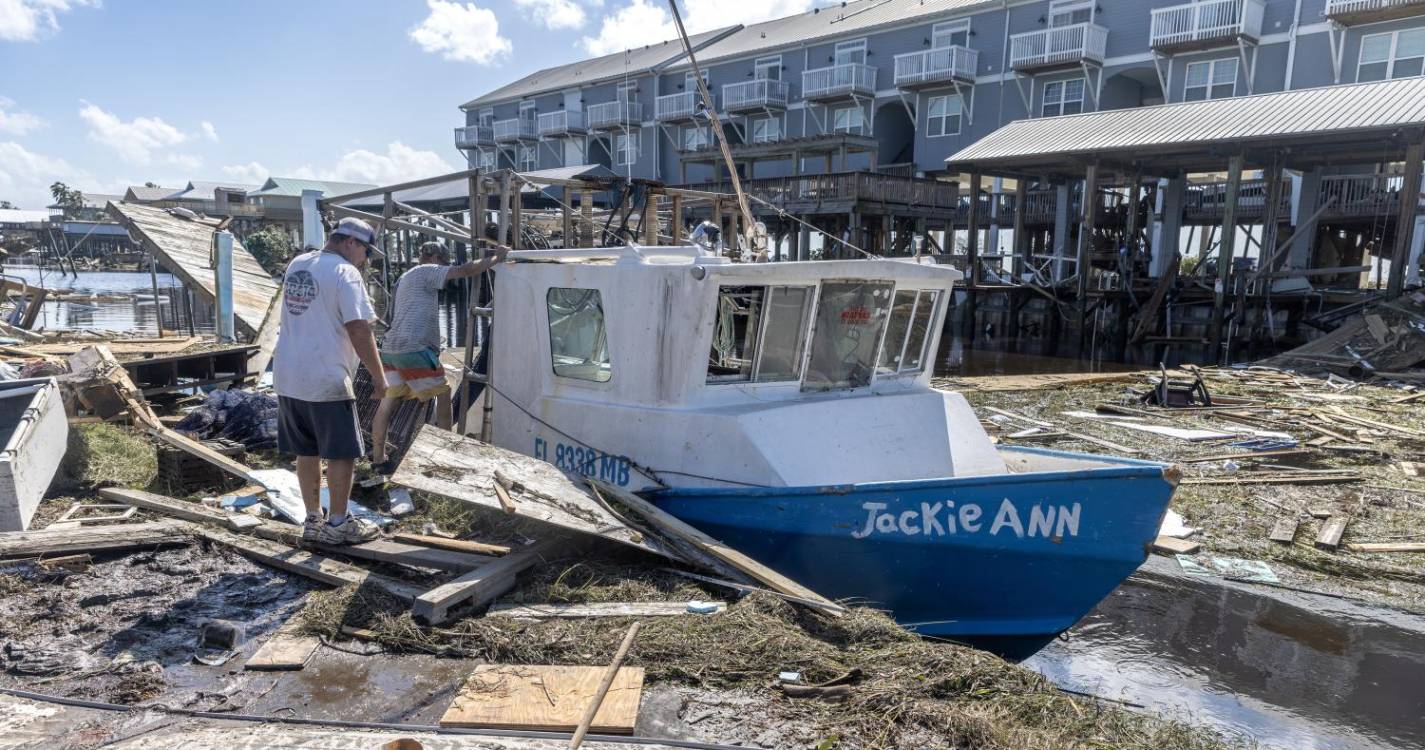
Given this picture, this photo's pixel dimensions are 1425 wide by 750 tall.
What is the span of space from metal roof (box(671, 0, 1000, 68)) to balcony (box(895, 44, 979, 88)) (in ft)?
5.77

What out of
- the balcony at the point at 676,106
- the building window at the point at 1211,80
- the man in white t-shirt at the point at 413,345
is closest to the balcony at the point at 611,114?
the balcony at the point at 676,106

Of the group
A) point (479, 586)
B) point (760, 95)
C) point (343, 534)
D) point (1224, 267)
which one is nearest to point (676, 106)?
point (760, 95)

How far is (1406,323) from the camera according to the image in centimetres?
1772

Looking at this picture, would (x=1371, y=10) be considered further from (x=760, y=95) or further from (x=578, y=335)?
(x=578, y=335)

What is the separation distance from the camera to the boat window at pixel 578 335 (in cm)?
610

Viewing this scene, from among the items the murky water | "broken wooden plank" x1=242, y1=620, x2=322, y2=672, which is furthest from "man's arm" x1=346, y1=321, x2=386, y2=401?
the murky water

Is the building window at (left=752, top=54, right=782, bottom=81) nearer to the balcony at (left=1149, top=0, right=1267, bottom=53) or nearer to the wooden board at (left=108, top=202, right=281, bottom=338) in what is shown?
the balcony at (left=1149, top=0, right=1267, bottom=53)

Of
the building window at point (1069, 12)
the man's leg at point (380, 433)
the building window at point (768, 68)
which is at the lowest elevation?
the man's leg at point (380, 433)

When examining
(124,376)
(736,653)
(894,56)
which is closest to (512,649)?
(736,653)

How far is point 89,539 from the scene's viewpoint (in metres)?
4.88

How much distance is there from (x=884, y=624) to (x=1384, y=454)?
9593mm

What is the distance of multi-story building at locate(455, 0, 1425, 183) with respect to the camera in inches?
1093

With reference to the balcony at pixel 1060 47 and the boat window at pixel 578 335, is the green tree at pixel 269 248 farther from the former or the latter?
the boat window at pixel 578 335

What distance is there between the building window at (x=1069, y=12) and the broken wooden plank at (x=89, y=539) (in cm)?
3375
